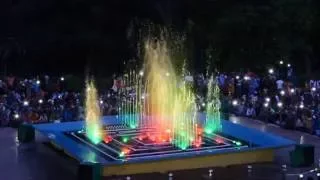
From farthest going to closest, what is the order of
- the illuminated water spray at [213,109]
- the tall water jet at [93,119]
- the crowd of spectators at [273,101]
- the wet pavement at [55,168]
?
the crowd of spectators at [273,101] < the illuminated water spray at [213,109] < the tall water jet at [93,119] < the wet pavement at [55,168]

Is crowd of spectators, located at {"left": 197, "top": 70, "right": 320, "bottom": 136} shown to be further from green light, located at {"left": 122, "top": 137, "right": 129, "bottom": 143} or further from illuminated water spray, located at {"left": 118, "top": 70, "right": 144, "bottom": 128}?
green light, located at {"left": 122, "top": 137, "right": 129, "bottom": 143}

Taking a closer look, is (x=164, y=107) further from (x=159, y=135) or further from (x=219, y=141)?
(x=219, y=141)

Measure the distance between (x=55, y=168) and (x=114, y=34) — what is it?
18917 millimetres

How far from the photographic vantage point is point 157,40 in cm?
3247

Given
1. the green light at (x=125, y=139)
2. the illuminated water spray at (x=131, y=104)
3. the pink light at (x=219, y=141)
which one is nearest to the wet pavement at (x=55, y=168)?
the pink light at (x=219, y=141)

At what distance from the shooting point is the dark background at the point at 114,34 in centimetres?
3183

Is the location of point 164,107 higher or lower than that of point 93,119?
higher

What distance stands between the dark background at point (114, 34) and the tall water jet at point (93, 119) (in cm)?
916

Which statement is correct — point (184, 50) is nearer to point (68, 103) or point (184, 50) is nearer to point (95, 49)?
point (95, 49)

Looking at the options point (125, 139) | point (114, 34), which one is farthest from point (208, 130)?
point (114, 34)

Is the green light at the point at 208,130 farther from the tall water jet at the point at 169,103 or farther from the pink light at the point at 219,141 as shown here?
the pink light at the point at 219,141

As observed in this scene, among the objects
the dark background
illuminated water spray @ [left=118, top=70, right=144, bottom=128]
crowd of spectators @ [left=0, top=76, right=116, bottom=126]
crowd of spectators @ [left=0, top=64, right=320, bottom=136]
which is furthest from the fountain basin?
the dark background

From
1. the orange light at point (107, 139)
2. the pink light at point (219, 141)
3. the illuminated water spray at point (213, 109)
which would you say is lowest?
the pink light at point (219, 141)

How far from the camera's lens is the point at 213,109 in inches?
821
